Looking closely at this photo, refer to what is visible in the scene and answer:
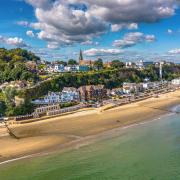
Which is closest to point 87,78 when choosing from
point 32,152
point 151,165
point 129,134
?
point 129,134

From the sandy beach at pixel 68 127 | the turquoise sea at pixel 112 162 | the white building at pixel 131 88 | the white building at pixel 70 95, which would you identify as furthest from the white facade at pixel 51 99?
the turquoise sea at pixel 112 162

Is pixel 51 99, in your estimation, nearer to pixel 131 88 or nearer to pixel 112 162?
pixel 131 88

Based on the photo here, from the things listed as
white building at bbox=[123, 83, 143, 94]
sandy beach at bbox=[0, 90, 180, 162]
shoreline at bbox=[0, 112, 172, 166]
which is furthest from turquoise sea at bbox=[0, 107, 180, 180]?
white building at bbox=[123, 83, 143, 94]

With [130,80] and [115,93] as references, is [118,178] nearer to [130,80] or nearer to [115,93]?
[115,93]

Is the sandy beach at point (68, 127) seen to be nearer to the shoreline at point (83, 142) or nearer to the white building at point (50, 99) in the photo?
the shoreline at point (83, 142)

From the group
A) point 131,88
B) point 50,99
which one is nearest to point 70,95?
point 50,99

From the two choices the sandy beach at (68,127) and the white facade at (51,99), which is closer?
the sandy beach at (68,127)
